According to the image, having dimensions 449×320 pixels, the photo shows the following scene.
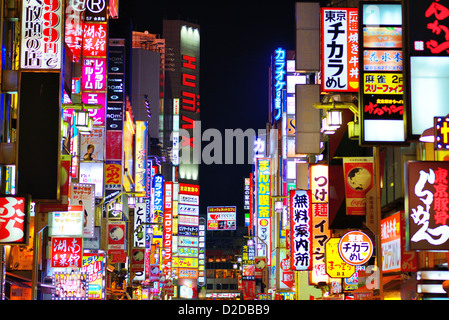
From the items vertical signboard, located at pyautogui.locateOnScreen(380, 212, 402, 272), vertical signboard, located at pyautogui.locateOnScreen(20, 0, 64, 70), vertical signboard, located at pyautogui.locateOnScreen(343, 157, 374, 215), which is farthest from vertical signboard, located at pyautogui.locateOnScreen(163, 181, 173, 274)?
vertical signboard, located at pyautogui.locateOnScreen(20, 0, 64, 70)

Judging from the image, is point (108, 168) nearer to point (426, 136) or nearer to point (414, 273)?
point (414, 273)

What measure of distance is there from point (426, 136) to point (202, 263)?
10691 centimetres

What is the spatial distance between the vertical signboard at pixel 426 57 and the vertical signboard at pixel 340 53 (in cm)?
727

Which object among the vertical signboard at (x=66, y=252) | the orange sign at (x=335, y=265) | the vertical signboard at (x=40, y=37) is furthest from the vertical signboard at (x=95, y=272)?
the vertical signboard at (x=40, y=37)

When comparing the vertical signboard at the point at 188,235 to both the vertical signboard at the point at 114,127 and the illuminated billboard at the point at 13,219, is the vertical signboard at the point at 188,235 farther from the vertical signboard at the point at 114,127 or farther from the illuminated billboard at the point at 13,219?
the illuminated billboard at the point at 13,219

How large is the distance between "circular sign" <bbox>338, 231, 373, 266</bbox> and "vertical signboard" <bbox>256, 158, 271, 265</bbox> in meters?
38.1

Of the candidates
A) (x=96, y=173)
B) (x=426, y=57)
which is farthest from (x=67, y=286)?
(x=426, y=57)

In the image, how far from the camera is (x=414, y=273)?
1848 cm

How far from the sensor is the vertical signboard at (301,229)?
29906mm

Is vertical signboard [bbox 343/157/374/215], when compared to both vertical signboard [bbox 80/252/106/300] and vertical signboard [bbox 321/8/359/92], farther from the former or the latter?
vertical signboard [bbox 80/252/106/300]

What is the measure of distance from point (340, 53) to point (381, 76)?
18.7ft

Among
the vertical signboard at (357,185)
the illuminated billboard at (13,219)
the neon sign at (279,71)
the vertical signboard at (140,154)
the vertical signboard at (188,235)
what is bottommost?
the vertical signboard at (188,235)
